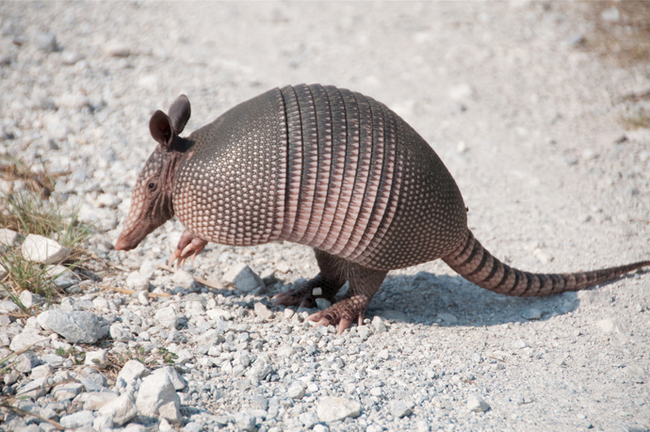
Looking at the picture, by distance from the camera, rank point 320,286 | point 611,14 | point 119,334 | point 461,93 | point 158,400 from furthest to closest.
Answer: point 611,14 → point 461,93 → point 320,286 → point 119,334 → point 158,400

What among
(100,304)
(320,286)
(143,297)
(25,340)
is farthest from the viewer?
(320,286)

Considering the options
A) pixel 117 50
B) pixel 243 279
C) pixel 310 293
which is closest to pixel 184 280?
pixel 243 279

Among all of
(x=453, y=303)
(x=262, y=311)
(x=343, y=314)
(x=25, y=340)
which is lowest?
(x=453, y=303)

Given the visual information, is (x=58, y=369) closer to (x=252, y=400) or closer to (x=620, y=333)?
(x=252, y=400)

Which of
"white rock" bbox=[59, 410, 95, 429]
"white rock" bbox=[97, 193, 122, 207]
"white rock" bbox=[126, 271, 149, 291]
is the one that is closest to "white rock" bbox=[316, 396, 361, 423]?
"white rock" bbox=[59, 410, 95, 429]

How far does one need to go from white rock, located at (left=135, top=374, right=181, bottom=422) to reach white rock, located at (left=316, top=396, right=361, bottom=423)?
35.6 inches

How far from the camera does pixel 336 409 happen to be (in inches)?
145

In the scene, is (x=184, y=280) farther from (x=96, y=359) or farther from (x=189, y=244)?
(x=96, y=359)

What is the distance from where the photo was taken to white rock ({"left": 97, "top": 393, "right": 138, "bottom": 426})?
3201 mm

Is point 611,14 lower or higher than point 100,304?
higher

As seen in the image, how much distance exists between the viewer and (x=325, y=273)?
5438mm

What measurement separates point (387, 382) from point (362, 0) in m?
9.01

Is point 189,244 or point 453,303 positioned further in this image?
point 453,303

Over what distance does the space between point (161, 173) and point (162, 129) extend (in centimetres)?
37
